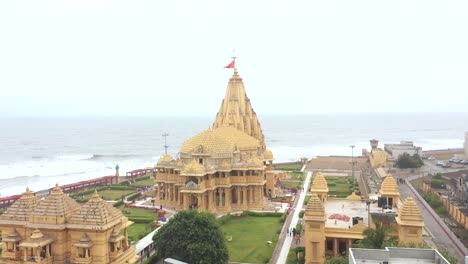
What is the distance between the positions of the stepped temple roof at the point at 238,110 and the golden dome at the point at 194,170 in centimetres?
1505

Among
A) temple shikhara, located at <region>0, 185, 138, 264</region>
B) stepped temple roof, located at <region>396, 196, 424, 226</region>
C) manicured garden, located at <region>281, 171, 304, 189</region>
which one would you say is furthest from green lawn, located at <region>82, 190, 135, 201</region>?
stepped temple roof, located at <region>396, 196, 424, 226</region>

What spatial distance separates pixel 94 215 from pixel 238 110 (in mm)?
40561

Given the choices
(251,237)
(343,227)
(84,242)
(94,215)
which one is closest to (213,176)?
(251,237)

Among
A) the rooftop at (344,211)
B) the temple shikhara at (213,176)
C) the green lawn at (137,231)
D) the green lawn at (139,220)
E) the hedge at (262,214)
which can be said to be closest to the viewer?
the rooftop at (344,211)

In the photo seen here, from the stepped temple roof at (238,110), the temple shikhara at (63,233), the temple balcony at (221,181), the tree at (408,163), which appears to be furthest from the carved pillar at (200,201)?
the tree at (408,163)

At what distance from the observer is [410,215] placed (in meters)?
26.5

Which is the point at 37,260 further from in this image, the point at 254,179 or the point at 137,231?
the point at 254,179

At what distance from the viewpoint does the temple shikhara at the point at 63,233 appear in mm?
20891

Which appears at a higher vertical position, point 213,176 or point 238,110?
point 238,110

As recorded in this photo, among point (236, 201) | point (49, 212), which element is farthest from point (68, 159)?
point (49, 212)

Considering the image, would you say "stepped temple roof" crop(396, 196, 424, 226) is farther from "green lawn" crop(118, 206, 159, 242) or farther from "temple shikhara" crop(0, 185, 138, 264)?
"green lawn" crop(118, 206, 159, 242)

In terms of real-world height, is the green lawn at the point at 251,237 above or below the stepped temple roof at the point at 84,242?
below

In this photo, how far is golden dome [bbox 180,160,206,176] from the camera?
44938 millimetres

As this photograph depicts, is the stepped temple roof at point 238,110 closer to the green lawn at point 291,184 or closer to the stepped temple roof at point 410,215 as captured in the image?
the green lawn at point 291,184
